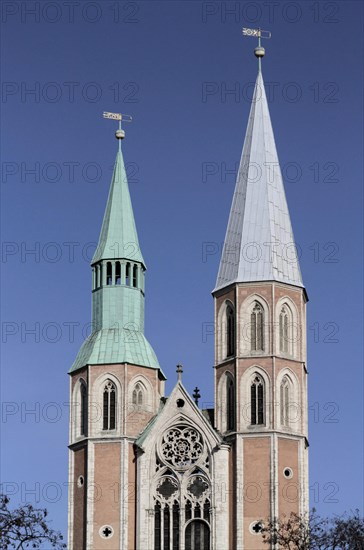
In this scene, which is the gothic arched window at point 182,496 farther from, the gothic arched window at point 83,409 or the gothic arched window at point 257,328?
the gothic arched window at point 257,328

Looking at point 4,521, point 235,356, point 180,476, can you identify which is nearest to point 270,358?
point 235,356

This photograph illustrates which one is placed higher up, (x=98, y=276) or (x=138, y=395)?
(x=98, y=276)

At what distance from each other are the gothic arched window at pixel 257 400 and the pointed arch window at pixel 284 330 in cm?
222

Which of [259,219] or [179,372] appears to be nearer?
[179,372]

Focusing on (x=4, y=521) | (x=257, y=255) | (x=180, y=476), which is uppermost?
(x=257, y=255)

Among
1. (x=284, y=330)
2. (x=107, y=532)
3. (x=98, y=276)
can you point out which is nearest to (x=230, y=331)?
(x=284, y=330)

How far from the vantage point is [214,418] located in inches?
3393

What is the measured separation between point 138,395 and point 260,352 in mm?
6996

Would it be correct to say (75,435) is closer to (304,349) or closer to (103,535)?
(103,535)

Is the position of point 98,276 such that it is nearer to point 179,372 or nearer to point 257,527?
point 179,372

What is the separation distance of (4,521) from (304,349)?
31636mm

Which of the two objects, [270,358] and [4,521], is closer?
[4,521]

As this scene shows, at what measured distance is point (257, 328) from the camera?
284ft

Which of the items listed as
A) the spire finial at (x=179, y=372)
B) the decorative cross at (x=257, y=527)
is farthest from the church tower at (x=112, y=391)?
the decorative cross at (x=257, y=527)
